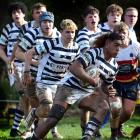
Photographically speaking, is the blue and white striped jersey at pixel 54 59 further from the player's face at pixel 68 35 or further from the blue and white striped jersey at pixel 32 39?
the blue and white striped jersey at pixel 32 39

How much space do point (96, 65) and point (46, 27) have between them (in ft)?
5.44

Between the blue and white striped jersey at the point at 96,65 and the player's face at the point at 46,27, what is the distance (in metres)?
1.26

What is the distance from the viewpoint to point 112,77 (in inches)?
336

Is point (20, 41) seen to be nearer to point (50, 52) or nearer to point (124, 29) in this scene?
point (50, 52)

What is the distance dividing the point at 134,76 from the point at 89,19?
1.16m

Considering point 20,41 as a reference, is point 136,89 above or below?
below

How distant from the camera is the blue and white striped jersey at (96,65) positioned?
813 centimetres

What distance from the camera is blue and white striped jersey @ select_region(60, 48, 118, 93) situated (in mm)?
8133

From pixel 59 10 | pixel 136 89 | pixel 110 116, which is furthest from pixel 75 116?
pixel 110 116

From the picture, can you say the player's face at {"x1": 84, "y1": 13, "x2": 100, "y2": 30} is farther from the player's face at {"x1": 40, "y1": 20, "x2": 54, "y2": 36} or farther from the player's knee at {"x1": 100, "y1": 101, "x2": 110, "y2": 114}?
the player's knee at {"x1": 100, "y1": 101, "x2": 110, "y2": 114}

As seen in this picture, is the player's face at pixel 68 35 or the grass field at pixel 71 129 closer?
the player's face at pixel 68 35

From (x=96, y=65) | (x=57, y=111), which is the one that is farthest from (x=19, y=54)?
(x=96, y=65)

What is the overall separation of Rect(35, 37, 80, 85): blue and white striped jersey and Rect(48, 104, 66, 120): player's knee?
3.03ft

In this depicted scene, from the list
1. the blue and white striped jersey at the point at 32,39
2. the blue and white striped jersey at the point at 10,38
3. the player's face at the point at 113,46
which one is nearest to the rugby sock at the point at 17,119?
the blue and white striped jersey at the point at 10,38
